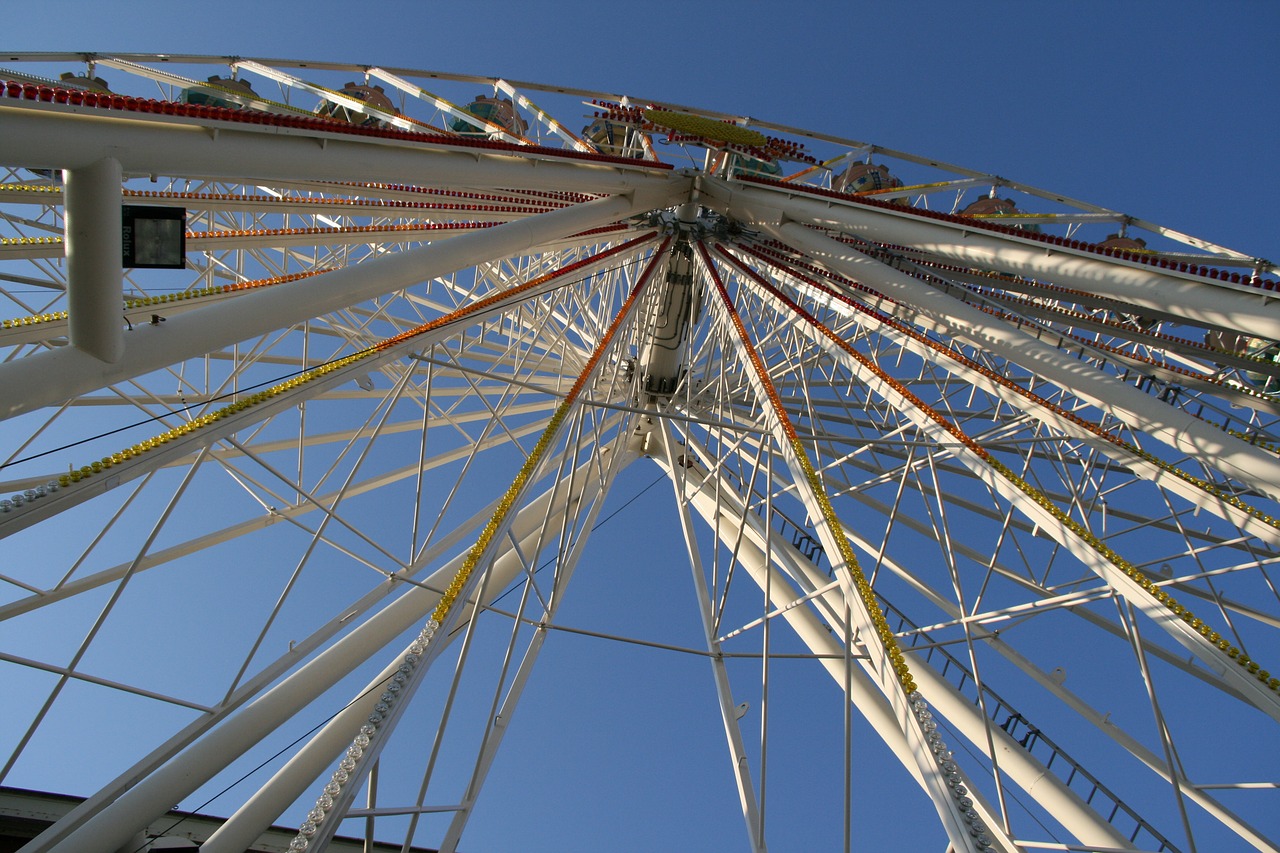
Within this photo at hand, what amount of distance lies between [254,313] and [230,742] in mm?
6452

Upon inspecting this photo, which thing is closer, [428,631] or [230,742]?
[428,631]

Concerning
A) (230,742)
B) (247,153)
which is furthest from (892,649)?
(247,153)

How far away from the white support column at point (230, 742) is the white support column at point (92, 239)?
219 inches

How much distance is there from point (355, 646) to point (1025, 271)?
1261 cm

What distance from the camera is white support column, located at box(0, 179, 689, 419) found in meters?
6.16

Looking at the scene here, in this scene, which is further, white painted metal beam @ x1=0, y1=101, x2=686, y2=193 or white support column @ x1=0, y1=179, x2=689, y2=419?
white support column @ x1=0, y1=179, x2=689, y2=419

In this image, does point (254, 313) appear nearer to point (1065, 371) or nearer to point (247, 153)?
point (247, 153)

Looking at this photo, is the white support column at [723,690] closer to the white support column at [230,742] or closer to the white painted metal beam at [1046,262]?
the white support column at [230,742]

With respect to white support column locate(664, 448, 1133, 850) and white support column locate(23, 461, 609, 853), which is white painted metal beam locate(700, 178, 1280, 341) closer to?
white support column locate(664, 448, 1133, 850)

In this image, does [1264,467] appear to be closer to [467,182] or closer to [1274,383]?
[467,182]

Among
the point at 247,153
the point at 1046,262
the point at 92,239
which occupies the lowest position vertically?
the point at 92,239

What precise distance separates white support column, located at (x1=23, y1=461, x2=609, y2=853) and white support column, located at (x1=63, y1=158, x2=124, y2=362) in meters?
5.56

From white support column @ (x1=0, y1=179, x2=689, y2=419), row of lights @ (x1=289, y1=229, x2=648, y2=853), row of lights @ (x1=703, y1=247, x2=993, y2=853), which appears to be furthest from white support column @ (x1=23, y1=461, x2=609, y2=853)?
row of lights @ (x1=703, y1=247, x2=993, y2=853)

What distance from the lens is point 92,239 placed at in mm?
5938
